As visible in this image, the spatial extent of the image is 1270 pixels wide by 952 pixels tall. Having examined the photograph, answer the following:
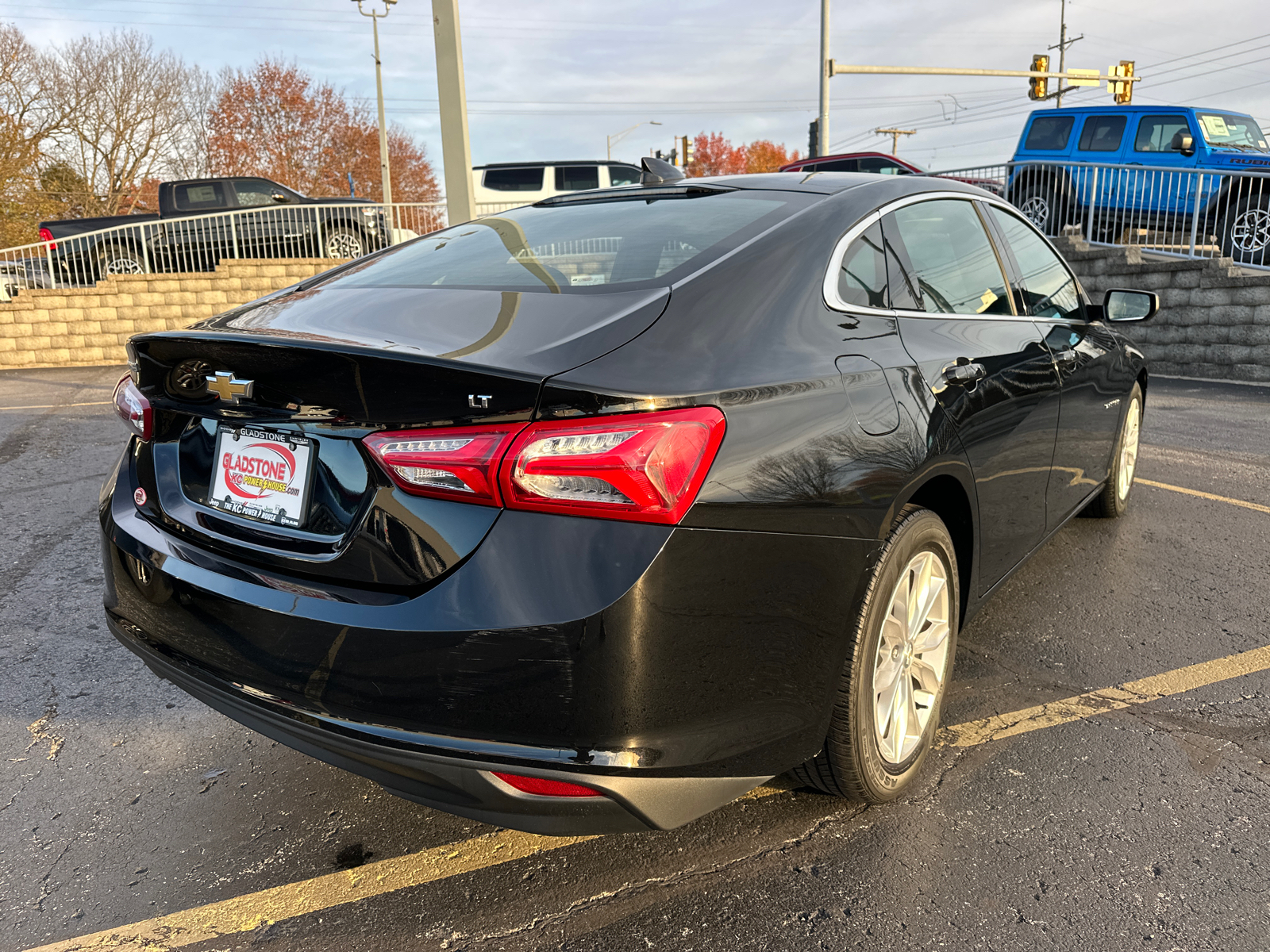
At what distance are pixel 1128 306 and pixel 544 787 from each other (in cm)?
346

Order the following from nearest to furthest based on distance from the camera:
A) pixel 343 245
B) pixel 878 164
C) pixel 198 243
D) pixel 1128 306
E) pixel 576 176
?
pixel 1128 306
pixel 198 243
pixel 343 245
pixel 576 176
pixel 878 164

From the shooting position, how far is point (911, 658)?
8.30 feet

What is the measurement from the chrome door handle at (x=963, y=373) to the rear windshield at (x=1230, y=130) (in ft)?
41.9

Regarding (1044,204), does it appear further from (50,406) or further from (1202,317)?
(50,406)

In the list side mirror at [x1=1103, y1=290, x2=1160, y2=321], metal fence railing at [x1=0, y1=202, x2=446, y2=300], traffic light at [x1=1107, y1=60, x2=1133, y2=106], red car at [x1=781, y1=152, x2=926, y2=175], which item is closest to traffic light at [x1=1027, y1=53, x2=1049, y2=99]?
traffic light at [x1=1107, y1=60, x2=1133, y2=106]

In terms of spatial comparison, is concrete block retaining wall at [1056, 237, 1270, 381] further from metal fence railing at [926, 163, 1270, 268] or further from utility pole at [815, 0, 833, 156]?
utility pole at [815, 0, 833, 156]

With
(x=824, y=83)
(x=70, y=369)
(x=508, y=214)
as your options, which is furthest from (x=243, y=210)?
(x=824, y=83)

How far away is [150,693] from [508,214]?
2.05 meters

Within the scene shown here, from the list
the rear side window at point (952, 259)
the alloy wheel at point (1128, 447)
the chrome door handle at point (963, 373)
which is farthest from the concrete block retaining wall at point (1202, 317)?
the chrome door handle at point (963, 373)

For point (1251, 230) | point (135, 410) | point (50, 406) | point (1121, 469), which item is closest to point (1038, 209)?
point (1251, 230)

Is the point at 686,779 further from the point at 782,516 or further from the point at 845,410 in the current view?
the point at 845,410

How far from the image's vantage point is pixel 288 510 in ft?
6.48

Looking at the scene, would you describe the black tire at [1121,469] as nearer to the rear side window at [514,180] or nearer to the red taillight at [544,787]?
the red taillight at [544,787]

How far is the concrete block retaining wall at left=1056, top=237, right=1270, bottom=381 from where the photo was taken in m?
10.7
